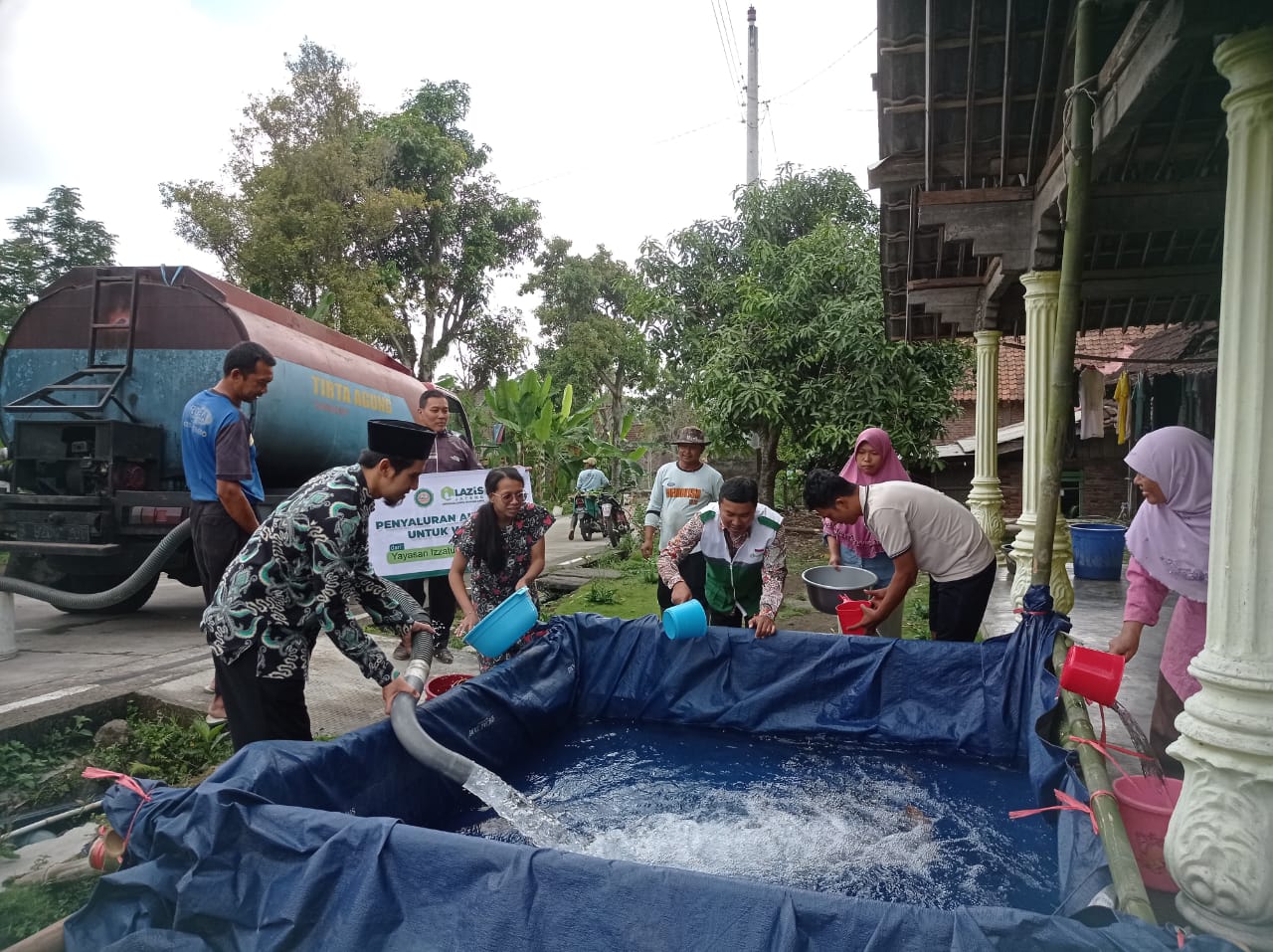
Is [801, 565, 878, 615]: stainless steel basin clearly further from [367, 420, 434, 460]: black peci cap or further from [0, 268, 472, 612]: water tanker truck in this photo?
[0, 268, 472, 612]: water tanker truck

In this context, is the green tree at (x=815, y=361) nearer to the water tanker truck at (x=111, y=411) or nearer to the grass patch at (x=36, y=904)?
the water tanker truck at (x=111, y=411)

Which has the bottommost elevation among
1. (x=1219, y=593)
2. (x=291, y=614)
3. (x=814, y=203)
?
(x=291, y=614)

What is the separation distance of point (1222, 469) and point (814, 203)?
11782 mm

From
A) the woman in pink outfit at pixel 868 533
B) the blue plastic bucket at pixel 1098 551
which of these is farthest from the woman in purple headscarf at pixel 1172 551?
the blue plastic bucket at pixel 1098 551

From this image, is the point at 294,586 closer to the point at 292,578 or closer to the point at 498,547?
the point at 292,578

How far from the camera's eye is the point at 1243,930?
1.83m

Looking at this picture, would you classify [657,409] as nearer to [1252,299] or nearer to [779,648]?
[779,648]

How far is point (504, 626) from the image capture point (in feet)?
11.3

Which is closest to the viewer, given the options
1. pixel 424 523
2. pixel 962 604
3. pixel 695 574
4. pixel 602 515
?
pixel 962 604

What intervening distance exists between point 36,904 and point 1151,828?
331 centimetres

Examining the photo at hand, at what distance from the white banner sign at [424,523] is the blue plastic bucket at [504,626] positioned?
249 cm

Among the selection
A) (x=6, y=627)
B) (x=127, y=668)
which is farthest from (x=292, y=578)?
(x=6, y=627)

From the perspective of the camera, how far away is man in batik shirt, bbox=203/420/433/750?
8.53 feet

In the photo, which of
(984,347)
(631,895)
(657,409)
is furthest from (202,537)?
(657,409)
